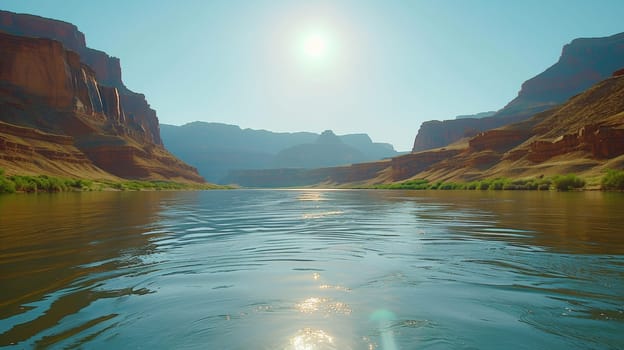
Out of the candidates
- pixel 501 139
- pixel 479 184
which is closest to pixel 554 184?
pixel 479 184

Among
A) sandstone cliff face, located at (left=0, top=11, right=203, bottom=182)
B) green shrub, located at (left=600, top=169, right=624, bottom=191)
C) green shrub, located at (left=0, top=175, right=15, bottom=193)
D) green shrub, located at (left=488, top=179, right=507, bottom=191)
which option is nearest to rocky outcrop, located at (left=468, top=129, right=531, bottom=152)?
green shrub, located at (left=488, top=179, right=507, bottom=191)

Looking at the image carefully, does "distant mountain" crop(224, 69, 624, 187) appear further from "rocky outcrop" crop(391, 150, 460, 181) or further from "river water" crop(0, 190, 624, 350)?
"river water" crop(0, 190, 624, 350)

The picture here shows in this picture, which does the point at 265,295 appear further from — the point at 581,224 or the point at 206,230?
the point at 581,224

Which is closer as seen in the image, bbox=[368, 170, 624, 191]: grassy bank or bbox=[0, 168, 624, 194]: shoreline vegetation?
bbox=[368, 170, 624, 191]: grassy bank

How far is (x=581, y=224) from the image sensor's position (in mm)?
14883

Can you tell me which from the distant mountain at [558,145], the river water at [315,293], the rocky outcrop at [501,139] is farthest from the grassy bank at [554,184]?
the river water at [315,293]

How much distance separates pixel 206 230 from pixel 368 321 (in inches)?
436

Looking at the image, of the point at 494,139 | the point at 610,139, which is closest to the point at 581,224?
the point at 610,139

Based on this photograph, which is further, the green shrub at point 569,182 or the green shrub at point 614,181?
the green shrub at point 569,182

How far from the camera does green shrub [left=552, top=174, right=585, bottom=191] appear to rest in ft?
182

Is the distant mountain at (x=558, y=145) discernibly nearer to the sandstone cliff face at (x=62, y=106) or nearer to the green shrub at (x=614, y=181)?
the green shrub at (x=614, y=181)

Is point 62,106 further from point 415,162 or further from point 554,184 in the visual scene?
point 554,184

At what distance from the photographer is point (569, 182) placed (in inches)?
2208

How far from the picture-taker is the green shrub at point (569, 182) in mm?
55594
